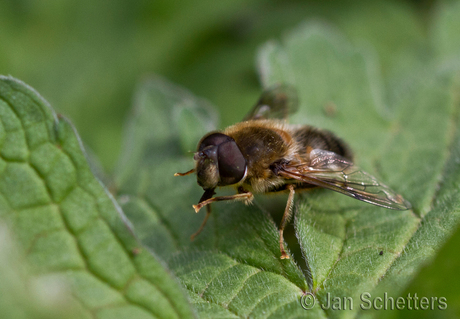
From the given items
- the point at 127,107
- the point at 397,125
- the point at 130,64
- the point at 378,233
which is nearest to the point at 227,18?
the point at 130,64

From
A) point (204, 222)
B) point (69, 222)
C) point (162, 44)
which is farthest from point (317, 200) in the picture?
point (162, 44)

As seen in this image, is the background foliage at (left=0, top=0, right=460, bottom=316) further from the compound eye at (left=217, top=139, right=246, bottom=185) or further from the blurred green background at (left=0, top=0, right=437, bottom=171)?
the compound eye at (left=217, top=139, right=246, bottom=185)

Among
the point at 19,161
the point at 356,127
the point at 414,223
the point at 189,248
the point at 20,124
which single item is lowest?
the point at 189,248

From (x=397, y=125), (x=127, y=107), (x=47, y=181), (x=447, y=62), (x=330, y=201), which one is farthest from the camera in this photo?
(x=127, y=107)

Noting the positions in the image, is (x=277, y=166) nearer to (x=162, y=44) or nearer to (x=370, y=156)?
(x=370, y=156)

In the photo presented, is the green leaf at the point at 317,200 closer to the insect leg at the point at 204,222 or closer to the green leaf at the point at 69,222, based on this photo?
the insect leg at the point at 204,222

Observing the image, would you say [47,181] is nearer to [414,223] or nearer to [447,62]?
[414,223]
